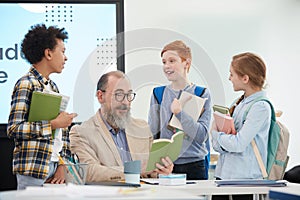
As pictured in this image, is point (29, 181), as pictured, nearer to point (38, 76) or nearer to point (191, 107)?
point (38, 76)

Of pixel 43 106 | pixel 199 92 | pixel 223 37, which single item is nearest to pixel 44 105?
pixel 43 106

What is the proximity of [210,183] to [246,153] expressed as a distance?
1.02ft

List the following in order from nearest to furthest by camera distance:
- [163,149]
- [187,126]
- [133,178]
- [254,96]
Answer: [133,178]
[163,149]
[254,96]
[187,126]

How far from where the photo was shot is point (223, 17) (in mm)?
5223

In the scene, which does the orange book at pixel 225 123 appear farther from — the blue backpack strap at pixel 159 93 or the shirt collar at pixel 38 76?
the shirt collar at pixel 38 76

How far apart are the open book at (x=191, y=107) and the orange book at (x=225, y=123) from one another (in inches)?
14.3

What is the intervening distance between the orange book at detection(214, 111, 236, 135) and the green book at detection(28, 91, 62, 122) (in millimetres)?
861

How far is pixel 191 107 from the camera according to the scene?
3.52 meters

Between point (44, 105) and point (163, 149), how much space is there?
641 mm

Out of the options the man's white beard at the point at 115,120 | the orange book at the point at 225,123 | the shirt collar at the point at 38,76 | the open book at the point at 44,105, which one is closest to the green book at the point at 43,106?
the open book at the point at 44,105

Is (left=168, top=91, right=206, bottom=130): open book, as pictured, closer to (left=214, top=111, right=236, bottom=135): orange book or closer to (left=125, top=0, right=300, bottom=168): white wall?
(left=214, top=111, right=236, bottom=135): orange book

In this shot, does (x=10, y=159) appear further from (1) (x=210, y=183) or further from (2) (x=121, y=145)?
(1) (x=210, y=183)

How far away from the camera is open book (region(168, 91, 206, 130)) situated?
3521 mm

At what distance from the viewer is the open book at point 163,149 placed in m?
2.95
